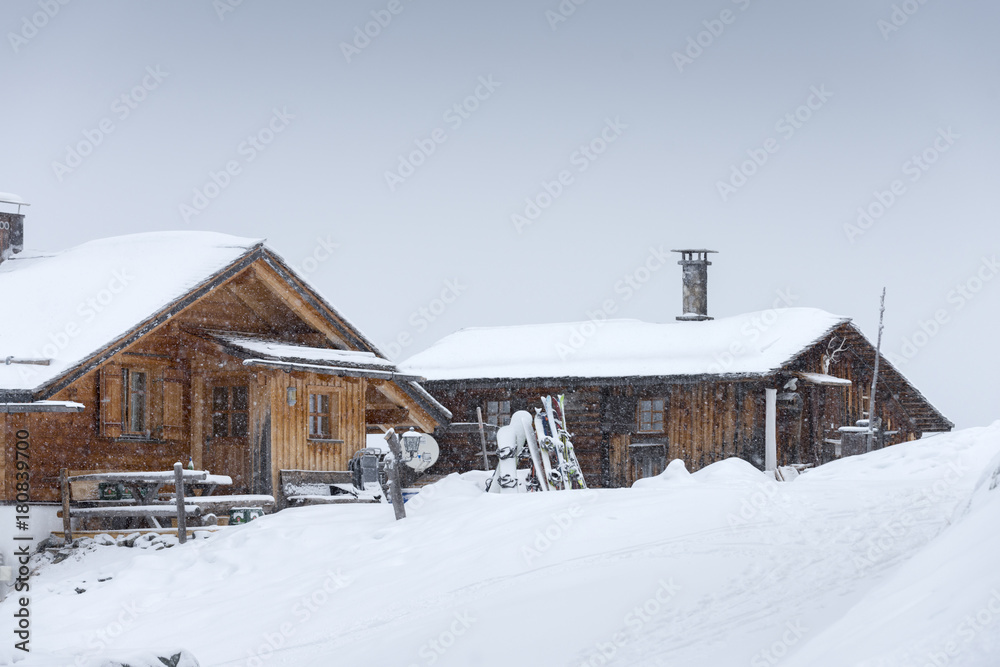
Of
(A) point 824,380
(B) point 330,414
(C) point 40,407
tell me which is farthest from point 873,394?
(C) point 40,407

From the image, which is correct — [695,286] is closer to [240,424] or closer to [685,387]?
[685,387]

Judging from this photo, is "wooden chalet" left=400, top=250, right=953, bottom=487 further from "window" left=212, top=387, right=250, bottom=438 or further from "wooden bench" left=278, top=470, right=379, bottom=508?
"window" left=212, top=387, right=250, bottom=438

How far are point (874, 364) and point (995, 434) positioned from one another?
14.6 m

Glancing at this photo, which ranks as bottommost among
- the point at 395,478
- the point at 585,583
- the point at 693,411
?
the point at 693,411

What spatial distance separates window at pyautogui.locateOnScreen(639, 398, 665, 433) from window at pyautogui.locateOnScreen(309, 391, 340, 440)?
11.7 metres

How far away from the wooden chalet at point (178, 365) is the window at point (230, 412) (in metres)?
0.02

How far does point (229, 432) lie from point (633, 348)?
14.7 m

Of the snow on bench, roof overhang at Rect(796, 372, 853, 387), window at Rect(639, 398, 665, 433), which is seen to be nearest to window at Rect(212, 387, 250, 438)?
the snow on bench

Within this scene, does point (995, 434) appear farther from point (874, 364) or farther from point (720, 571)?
point (874, 364)

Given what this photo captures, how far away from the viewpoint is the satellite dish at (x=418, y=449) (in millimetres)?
22922

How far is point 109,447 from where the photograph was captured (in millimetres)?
18281

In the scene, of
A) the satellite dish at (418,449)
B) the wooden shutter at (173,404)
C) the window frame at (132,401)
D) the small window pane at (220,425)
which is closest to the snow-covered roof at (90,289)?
the window frame at (132,401)

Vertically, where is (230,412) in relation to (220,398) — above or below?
below

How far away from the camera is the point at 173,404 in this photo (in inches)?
765
